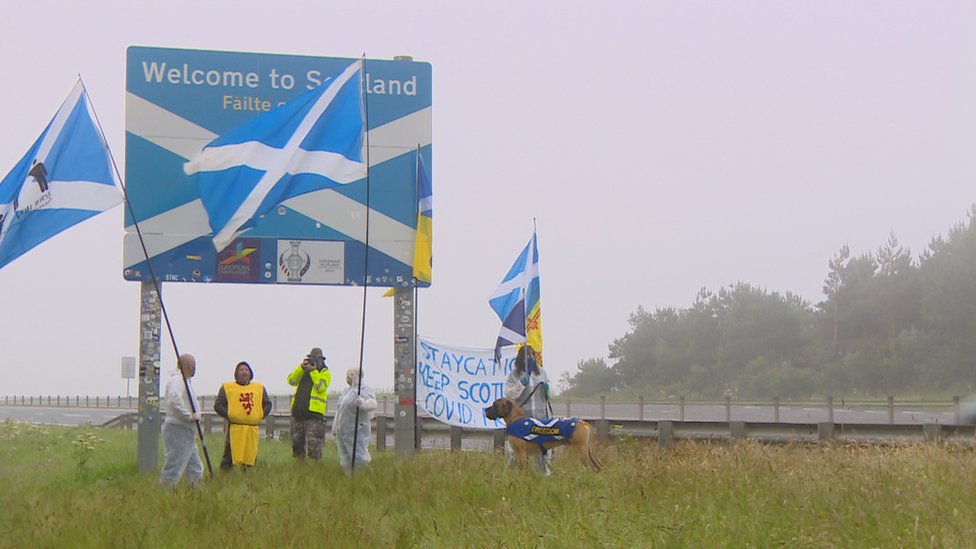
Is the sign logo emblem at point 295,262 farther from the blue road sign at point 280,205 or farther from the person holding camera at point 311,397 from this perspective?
the person holding camera at point 311,397

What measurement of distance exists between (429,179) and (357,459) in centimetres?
466

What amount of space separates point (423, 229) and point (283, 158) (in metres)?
4.49

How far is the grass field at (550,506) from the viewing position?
8.25 meters

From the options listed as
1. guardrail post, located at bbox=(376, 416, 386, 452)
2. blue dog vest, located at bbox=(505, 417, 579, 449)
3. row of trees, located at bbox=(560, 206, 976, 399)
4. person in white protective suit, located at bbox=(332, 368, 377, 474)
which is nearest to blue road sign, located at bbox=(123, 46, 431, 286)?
person in white protective suit, located at bbox=(332, 368, 377, 474)

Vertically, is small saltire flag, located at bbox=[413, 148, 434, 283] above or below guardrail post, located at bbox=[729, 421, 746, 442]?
above

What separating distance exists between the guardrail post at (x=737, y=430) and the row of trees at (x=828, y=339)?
1534 inches

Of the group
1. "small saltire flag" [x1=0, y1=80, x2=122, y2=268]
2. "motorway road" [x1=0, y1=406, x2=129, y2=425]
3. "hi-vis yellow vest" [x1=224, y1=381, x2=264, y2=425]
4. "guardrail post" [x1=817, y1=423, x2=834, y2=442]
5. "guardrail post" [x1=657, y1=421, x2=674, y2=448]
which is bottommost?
"motorway road" [x1=0, y1=406, x2=129, y2=425]

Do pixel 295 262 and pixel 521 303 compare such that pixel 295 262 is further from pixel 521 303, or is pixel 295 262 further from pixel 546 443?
pixel 546 443

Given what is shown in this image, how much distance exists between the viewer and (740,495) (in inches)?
386

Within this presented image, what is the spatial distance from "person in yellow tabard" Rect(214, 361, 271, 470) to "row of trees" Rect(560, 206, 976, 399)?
47215mm

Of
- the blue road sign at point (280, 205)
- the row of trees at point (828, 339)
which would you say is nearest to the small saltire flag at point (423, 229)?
the blue road sign at point (280, 205)

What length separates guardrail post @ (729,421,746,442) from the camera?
20547mm

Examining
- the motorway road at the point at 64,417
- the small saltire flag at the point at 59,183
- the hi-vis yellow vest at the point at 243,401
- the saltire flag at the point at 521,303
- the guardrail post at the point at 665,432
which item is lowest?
the motorway road at the point at 64,417

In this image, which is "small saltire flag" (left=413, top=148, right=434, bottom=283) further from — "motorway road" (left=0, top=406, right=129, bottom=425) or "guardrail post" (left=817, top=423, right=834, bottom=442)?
"motorway road" (left=0, top=406, right=129, bottom=425)
